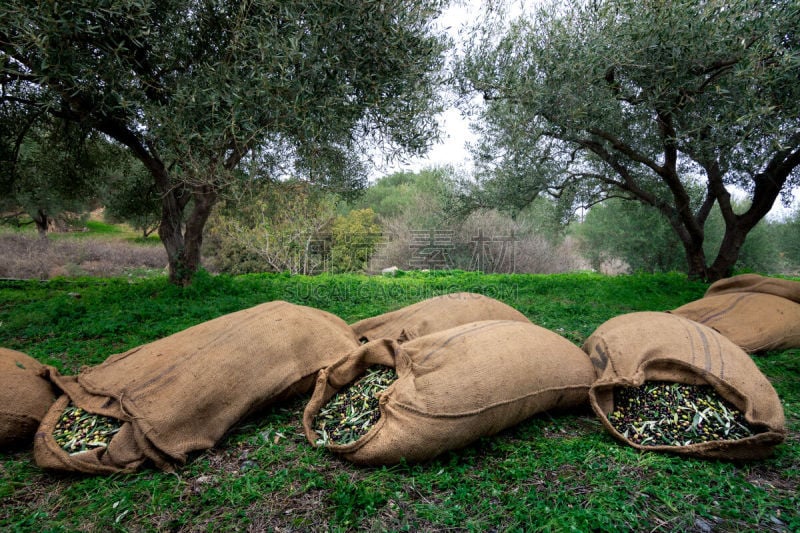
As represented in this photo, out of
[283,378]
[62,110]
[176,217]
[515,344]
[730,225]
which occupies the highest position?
[62,110]

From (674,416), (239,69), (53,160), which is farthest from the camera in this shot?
(53,160)

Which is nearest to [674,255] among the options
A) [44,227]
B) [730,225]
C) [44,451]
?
[730,225]

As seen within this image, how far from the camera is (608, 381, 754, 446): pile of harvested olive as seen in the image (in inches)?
99.9

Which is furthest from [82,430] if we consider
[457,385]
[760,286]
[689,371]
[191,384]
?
[760,286]

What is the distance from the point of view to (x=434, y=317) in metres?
3.98

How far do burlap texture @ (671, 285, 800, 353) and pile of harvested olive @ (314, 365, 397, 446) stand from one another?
14.1 ft

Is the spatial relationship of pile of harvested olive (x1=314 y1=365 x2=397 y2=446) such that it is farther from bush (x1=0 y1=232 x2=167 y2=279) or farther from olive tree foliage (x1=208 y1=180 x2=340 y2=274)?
bush (x1=0 y1=232 x2=167 y2=279)

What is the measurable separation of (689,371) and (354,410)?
2292mm

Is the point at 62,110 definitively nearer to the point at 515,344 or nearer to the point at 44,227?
the point at 515,344

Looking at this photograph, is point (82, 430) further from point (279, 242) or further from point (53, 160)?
point (279, 242)

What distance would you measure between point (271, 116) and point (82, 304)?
4.93m

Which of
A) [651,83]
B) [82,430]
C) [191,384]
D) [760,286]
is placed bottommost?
[82,430]

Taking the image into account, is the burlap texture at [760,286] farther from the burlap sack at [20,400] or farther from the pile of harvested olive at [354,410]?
the burlap sack at [20,400]

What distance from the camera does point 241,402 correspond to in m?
2.82
